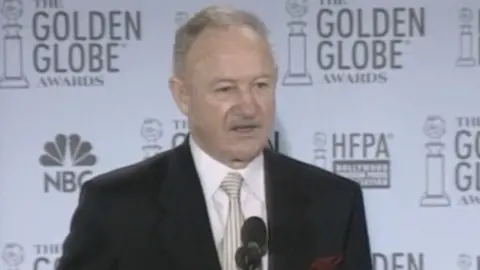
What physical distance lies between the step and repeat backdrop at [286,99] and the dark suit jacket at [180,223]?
353 millimetres

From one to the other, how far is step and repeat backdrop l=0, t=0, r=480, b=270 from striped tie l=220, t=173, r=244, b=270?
44cm

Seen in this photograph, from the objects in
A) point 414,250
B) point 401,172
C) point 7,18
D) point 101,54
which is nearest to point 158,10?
point 101,54

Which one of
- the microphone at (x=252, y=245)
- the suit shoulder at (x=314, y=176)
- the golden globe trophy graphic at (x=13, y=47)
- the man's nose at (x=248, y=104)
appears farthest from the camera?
the golden globe trophy graphic at (x=13, y=47)

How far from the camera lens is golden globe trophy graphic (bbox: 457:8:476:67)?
165cm

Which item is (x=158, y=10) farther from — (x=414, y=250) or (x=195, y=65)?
(x=414, y=250)

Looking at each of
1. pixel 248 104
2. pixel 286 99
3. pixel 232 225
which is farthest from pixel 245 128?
pixel 286 99

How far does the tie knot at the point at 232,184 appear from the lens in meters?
1.22

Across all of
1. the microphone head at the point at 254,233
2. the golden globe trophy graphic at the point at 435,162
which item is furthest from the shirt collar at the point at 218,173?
the golden globe trophy graphic at the point at 435,162

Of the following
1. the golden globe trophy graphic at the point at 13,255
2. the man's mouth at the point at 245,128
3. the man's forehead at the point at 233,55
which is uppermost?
the man's forehead at the point at 233,55

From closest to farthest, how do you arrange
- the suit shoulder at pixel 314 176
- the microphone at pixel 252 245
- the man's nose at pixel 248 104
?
the microphone at pixel 252 245 → the man's nose at pixel 248 104 → the suit shoulder at pixel 314 176

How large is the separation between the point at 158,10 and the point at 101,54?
5.4 inches

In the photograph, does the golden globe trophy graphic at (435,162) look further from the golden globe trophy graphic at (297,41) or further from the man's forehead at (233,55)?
the man's forehead at (233,55)

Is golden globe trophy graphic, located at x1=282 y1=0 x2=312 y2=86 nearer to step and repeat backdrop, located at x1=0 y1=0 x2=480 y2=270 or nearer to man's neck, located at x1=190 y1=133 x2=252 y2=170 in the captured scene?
step and repeat backdrop, located at x1=0 y1=0 x2=480 y2=270

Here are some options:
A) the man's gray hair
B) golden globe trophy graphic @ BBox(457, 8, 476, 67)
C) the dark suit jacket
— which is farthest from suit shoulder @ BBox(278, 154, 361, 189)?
golden globe trophy graphic @ BBox(457, 8, 476, 67)
